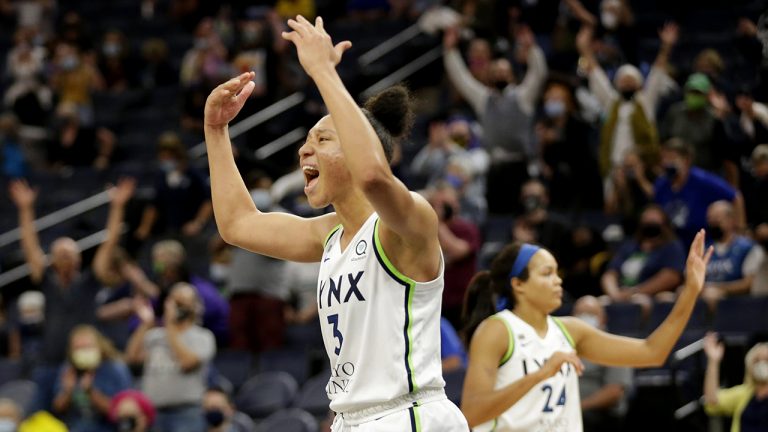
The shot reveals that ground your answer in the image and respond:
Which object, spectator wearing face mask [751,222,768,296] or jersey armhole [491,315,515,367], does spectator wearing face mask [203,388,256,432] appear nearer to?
spectator wearing face mask [751,222,768,296]

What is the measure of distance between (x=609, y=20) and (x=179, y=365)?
6.05 meters

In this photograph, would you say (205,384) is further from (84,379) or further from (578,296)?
(578,296)

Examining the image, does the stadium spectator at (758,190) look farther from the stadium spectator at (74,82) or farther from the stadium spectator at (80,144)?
the stadium spectator at (74,82)

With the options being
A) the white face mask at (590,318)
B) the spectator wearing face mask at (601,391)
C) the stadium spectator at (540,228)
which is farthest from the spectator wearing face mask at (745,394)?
the stadium spectator at (540,228)

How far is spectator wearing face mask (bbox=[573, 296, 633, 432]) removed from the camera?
9.09m

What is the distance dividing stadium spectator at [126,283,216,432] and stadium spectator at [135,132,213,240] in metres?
2.79

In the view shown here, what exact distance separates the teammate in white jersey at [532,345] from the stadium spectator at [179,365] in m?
4.69

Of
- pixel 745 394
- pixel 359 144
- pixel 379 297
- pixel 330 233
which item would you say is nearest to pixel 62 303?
pixel 745 394

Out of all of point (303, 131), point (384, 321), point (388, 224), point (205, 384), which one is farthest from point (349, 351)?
point (303, 131)

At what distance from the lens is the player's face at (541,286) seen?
6.07m

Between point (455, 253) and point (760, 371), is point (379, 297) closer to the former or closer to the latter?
point (760, 371)

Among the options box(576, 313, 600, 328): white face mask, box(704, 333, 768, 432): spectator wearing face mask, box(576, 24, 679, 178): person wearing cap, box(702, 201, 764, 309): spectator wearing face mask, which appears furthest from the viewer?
box(576, 24, 679, 178): person wearing cap

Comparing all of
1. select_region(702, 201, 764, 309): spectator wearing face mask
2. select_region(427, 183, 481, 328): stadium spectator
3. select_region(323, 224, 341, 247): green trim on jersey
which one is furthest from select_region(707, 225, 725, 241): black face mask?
select_region(323, 224, 341, 247): green trim on jersey

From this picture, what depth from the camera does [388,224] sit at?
3984mm
